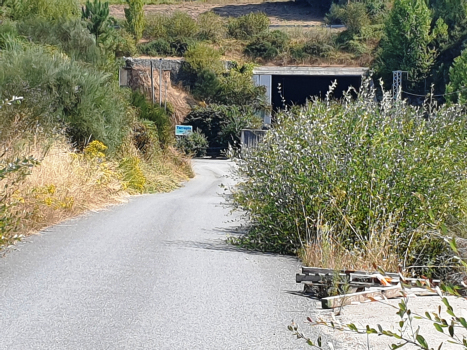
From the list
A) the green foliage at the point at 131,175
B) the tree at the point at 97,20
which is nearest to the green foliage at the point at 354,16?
the tree at the point at 97,20

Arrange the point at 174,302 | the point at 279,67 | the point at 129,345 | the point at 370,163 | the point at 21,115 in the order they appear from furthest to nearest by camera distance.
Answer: the point at 279,67, the point at 21,115, the point at 370,163, the point at 174,302, the point at 129,345

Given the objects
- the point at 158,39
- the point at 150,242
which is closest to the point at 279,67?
the point at 158,39

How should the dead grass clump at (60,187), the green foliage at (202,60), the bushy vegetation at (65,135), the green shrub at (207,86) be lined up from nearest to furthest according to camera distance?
the dead grass clump at (60,187) < the bushy vegetation at (65,135) < the green shrub at (207,86) < the green foliage at (202,60)

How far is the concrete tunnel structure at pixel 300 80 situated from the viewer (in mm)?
66750

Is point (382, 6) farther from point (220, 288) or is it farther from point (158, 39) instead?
point (220, 288)

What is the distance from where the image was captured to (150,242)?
12.7m

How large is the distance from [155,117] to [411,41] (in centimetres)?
3061

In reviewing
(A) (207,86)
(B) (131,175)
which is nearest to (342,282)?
(B) (131,175)

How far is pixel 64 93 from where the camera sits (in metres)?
23.1

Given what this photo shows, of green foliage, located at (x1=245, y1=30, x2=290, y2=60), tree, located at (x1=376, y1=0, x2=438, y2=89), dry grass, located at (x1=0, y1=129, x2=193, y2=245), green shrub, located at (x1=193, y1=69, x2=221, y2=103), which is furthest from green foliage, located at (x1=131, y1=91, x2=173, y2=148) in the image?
green foliage, located at (x1=245, y1=30, x2=290, y2=60)

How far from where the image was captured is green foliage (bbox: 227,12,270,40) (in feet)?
265

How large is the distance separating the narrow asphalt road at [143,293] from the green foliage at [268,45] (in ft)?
201

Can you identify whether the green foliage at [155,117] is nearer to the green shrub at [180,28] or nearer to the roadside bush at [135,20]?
the roadside bush at [135,20]

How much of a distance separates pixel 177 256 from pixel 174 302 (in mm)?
3056
